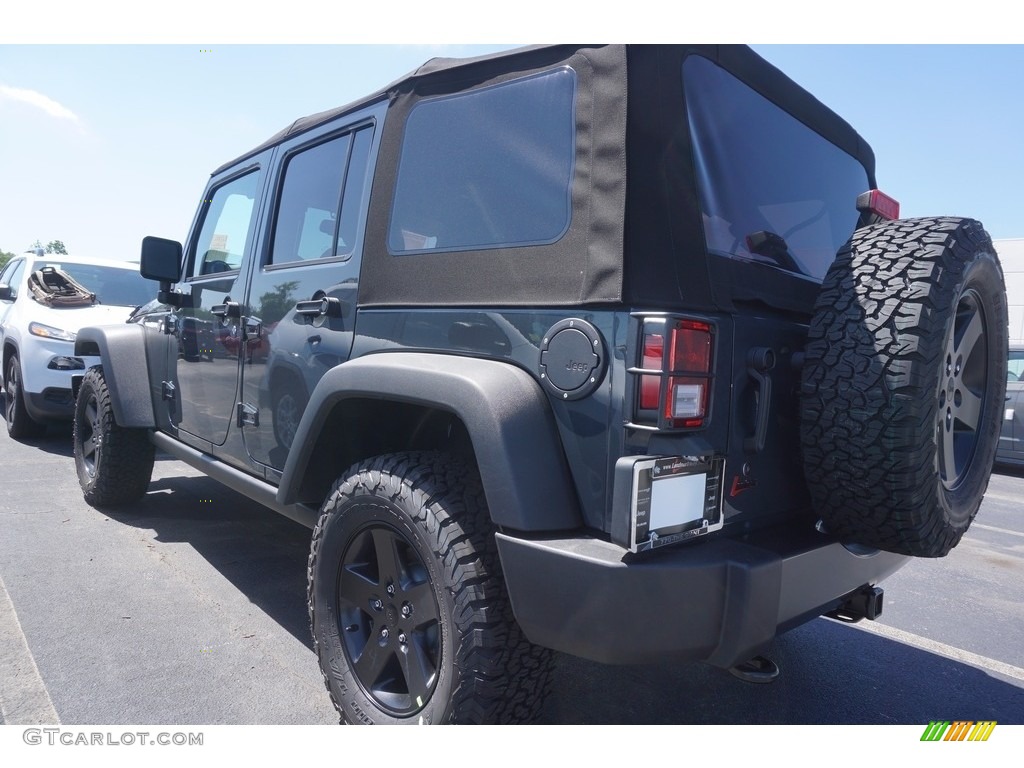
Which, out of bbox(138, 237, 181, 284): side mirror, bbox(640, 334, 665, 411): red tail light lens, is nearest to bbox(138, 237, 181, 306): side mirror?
bbox(138, 237, 181, 284): side mirror

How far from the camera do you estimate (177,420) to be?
3.76 m

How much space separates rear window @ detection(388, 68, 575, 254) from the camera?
190cm

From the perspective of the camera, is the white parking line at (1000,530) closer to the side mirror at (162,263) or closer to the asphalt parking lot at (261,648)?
the asphalt parking lot at (261,648)

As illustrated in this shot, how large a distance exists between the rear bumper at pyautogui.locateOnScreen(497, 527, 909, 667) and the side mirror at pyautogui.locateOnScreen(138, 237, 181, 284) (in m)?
2.86

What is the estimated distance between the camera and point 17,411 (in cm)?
660

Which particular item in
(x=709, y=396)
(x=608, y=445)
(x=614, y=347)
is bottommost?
(x=608, y=445)

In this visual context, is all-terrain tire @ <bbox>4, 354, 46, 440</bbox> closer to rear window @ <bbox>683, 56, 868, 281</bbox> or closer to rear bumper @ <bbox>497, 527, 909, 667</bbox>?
rear bumper @ <bbox>497, 527, 909, 667</bbox>

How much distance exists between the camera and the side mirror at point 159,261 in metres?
3.71

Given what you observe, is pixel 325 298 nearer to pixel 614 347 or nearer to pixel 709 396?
pixel 614 347

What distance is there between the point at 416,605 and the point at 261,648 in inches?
47.2

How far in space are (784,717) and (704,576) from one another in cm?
124

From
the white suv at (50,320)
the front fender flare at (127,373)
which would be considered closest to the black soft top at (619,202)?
the front fender flare at (127,373)

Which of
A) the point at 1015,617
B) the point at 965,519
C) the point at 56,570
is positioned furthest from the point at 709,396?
the point at 56,570
